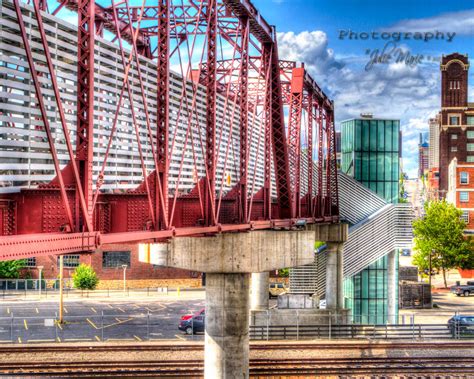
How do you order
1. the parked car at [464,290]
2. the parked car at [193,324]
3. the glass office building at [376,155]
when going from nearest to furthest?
1. the parked car at [193,324]
2. the glass office building at [376,155]
3. the parked car at [464,290]

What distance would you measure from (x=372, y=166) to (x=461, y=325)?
60.1 feet

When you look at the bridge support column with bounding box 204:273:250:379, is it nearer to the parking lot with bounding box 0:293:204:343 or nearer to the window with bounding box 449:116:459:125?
the parking lot with bounding box 0:293:204:343

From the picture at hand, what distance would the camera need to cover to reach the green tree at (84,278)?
60469 millimetres

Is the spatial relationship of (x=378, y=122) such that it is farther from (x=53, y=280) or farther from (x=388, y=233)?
(x=53, y=280)

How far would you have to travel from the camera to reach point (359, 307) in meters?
52.0

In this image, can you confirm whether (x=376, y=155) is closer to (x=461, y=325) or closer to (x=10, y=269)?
(x=461, y=325)

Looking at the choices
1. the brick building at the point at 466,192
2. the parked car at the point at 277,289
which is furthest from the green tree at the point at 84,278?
the brick building at the point at 466,192

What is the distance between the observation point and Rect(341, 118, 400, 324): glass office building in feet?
171

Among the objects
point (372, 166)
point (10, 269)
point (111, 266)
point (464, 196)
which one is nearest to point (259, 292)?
point (372, 166)

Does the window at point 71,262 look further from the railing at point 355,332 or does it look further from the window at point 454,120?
the window at point 454,120

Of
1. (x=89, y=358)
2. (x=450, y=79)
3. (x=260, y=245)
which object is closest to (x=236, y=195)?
(x=260, y=245)

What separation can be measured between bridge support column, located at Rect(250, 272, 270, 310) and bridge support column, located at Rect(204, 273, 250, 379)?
68.1 ft

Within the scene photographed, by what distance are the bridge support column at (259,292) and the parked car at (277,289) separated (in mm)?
15166

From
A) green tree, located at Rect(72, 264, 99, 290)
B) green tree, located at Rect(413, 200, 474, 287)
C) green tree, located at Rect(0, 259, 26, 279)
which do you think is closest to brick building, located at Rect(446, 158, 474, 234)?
green tree, located at Rect(413, 200, 474, 287)
